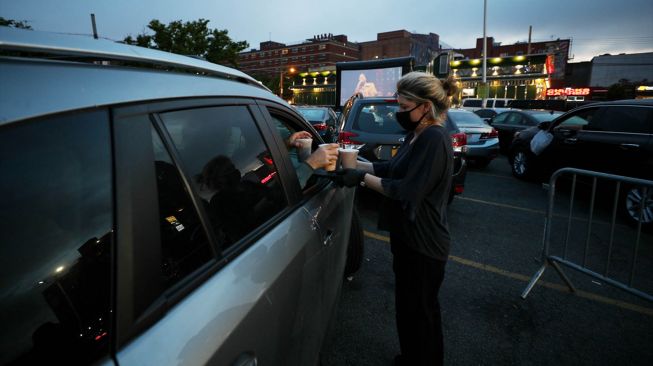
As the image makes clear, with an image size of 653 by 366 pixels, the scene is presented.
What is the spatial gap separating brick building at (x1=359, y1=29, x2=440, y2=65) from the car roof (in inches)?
3451

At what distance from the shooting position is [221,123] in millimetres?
1330

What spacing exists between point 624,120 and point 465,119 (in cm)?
426

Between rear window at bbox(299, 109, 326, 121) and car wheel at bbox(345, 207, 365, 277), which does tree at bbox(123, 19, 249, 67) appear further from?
car wheel at bbox(345, 207, 365, 277)

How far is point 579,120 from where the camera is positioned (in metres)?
6.57

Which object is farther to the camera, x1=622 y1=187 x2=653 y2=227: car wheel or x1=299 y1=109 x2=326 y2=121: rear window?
x1=299 y1=109 x2=326 y2=121: rear window

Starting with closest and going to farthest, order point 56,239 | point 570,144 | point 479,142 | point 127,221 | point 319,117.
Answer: point 56,239
point 127,221
point 570,144
point 479,142
point 319,117

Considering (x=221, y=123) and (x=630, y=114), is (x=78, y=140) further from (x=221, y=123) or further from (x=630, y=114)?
(x=630, y=114)

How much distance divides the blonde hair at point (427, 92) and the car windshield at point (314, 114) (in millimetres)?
9605

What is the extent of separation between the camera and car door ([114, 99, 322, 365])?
807 mm

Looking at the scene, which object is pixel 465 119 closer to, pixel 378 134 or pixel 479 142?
pixel 479 142

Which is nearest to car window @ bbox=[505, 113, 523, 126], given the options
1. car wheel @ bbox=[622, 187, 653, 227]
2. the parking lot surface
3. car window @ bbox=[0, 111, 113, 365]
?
car wheel @ bbox=[622, 187, 653, 227]

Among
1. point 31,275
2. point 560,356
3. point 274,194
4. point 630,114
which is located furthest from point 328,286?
point 630,114

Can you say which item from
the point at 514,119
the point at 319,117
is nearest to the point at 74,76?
the point at 319,117

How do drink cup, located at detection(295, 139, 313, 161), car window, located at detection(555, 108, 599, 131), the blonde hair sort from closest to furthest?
1. the blonde hair
2. drink cup, located at detection(295, 139, 313, 161)
3. car window, located at detection(555, 108, 599, 131)
